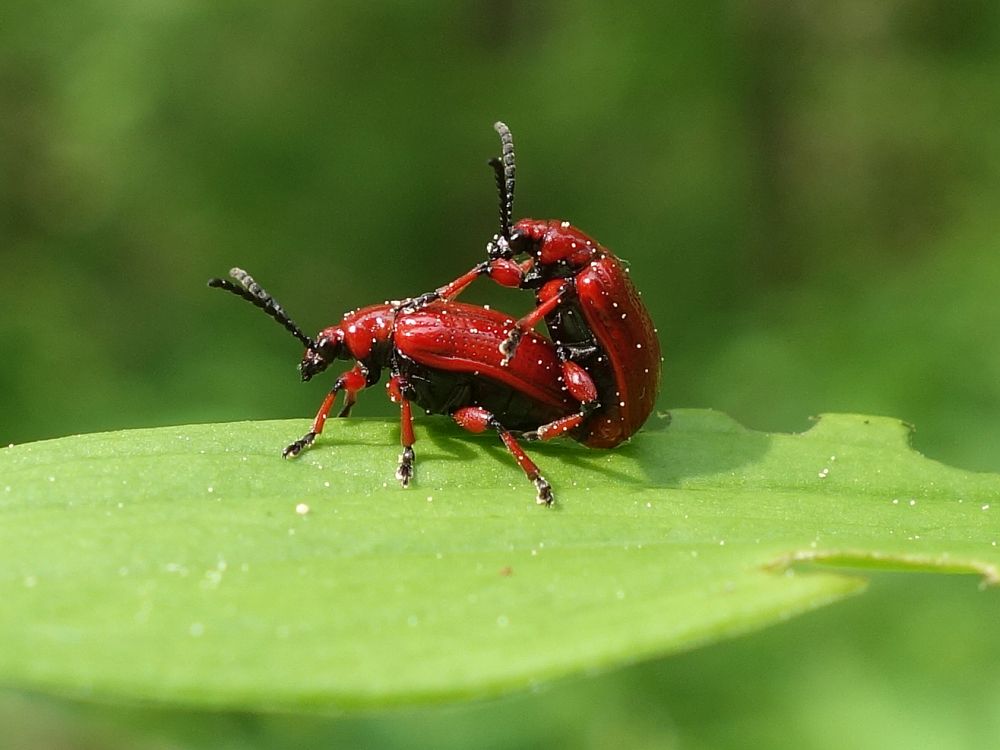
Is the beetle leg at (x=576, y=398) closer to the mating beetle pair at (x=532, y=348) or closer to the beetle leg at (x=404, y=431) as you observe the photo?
the mating beetle pair at (x=532, y=348)

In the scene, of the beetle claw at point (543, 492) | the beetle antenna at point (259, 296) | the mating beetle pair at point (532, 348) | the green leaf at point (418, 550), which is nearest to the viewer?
the green leaf at point (418, 550)

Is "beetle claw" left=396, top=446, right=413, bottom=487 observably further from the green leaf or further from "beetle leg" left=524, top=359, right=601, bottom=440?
"beetle leg" left=524, top=359, right=601, bottom=440

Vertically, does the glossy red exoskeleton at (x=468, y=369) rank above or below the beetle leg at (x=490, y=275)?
below

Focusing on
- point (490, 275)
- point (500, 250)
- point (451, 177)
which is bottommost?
point (451, 177)

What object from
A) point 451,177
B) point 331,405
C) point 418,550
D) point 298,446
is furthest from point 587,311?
point 451,177

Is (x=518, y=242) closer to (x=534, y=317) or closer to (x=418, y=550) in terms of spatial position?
(x=534, y=317)

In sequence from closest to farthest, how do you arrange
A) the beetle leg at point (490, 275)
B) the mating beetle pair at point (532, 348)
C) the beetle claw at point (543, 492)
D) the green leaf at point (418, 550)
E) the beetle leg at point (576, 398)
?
1. the green leaf at point (418, 550)
2. the beetle claw at point (543, 492)
3. the beetle leg at point (576, 398)
4. the mating beetle pair at point (532, 348)
5. the beetle leg at point (490, 275)

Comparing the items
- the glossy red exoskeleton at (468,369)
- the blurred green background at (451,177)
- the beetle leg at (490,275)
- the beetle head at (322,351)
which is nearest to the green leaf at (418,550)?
the glossy red exoskeleton at (468,369)

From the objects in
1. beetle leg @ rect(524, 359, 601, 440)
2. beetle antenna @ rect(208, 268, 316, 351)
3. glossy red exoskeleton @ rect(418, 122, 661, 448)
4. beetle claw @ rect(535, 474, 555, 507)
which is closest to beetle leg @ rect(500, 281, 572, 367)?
glossy red exoskeleton @ rect(418, 122, 661, 448)
